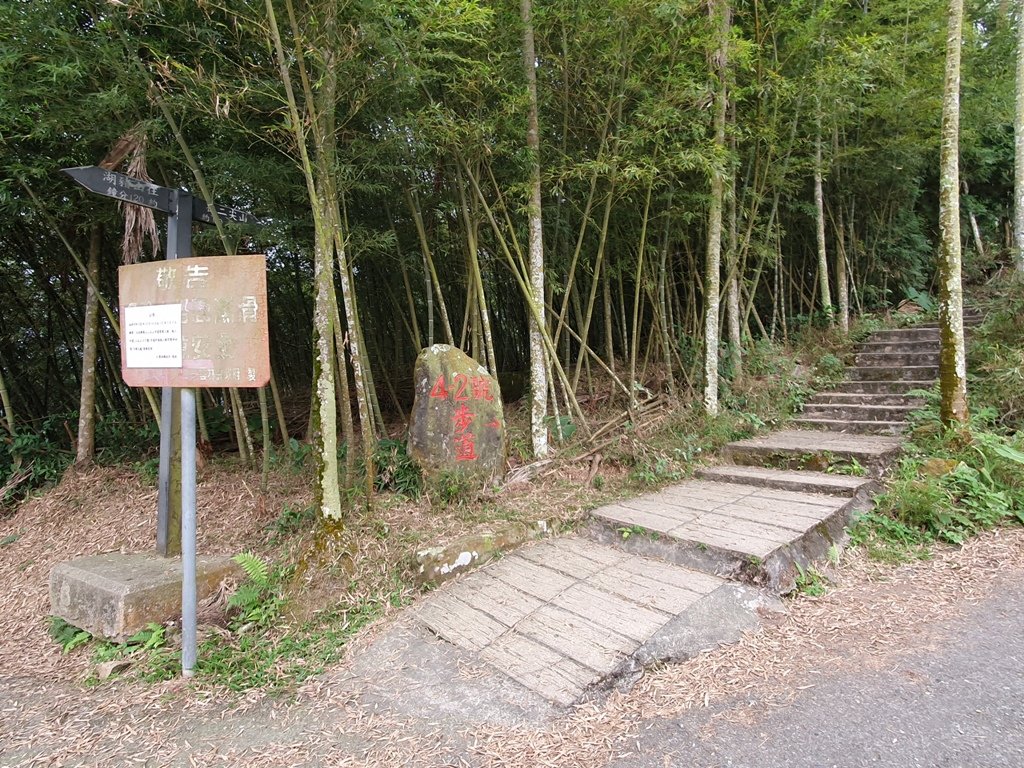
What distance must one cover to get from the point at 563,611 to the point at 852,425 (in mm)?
4306

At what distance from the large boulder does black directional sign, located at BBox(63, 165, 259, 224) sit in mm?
1826

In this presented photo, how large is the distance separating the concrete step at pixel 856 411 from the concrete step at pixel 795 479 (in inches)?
57.2

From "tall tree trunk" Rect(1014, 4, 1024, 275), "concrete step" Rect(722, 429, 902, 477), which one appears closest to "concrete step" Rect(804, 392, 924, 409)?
"concrete step" Rect(722, 429, 902, 477)

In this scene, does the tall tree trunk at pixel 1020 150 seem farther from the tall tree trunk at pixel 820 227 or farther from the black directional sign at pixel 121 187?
the black directional sign at pixel 121 187

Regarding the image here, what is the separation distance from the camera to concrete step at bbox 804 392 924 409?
17.4 ft

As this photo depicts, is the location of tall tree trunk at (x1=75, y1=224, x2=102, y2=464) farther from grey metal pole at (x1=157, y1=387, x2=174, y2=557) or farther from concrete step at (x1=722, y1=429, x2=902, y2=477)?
concrete step at (x1=722, y1=429, x2=902, y2=477)

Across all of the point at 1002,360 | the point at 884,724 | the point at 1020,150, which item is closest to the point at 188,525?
the point at 884,724

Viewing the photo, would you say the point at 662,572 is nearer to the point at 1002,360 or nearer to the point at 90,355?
the point at 1002,360

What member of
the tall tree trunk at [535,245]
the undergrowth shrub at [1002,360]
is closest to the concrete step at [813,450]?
the undergrowth shrub at [1002,360]

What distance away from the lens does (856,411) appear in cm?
542

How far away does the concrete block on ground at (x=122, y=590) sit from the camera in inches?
104

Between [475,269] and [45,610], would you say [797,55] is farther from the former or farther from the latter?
[45,610]

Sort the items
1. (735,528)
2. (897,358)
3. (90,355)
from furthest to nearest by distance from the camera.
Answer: (897,358), (90,355), (735,528)

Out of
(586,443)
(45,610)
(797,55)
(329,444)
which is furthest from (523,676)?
(797,55)
